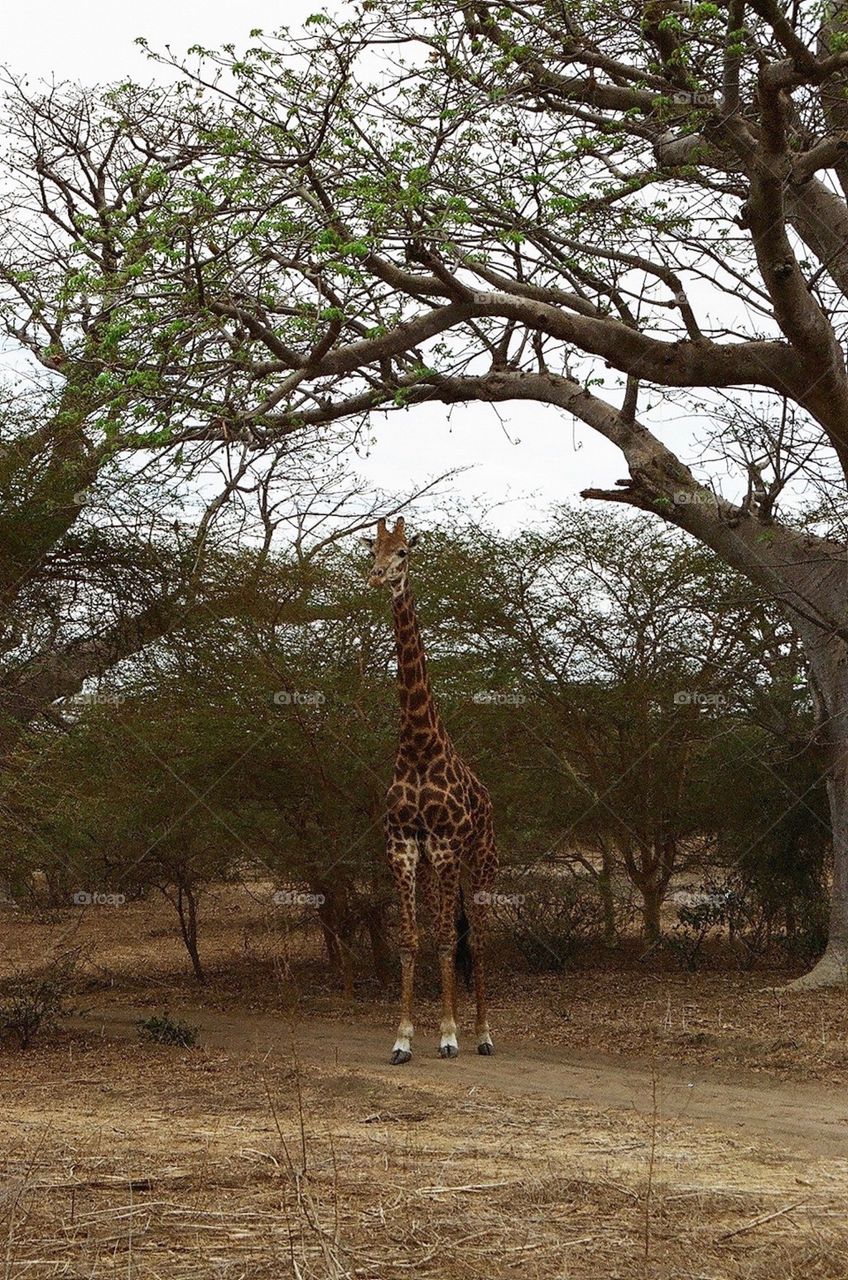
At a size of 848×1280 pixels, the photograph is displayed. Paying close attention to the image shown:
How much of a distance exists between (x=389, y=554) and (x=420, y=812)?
1.70m

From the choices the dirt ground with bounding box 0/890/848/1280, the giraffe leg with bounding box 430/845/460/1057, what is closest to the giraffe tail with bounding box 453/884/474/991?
the dirt ground with bounding box 0/890/848/1280

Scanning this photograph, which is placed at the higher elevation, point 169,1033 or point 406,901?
point 406,901

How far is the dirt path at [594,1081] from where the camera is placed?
7.27 metres

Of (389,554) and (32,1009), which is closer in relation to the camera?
(389,554)

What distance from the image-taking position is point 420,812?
9.51m

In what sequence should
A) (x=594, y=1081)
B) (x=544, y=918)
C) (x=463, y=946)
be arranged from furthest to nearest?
(x=544, y=918) < (x=463, y=946) < (x=594, y=1081)

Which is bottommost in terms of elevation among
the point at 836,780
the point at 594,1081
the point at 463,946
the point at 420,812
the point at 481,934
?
the point at 594,1081

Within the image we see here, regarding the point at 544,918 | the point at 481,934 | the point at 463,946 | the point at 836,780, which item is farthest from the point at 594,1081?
the point at 544,918

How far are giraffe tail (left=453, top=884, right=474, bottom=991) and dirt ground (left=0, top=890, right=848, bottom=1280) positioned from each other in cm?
41

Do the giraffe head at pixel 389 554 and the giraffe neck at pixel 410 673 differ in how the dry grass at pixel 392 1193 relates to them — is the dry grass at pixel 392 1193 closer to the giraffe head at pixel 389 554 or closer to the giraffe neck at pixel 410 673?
the giraffe neck at pixel 410 673

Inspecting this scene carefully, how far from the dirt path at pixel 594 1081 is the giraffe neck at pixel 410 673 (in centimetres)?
215

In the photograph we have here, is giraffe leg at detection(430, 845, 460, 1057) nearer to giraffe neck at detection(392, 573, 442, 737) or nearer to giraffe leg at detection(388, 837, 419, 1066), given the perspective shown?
giraffe leg at detection(388, 837, 419, 1066)

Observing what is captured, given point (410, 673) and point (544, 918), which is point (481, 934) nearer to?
point (410, 673)

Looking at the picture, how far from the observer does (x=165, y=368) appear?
9.32 meters
